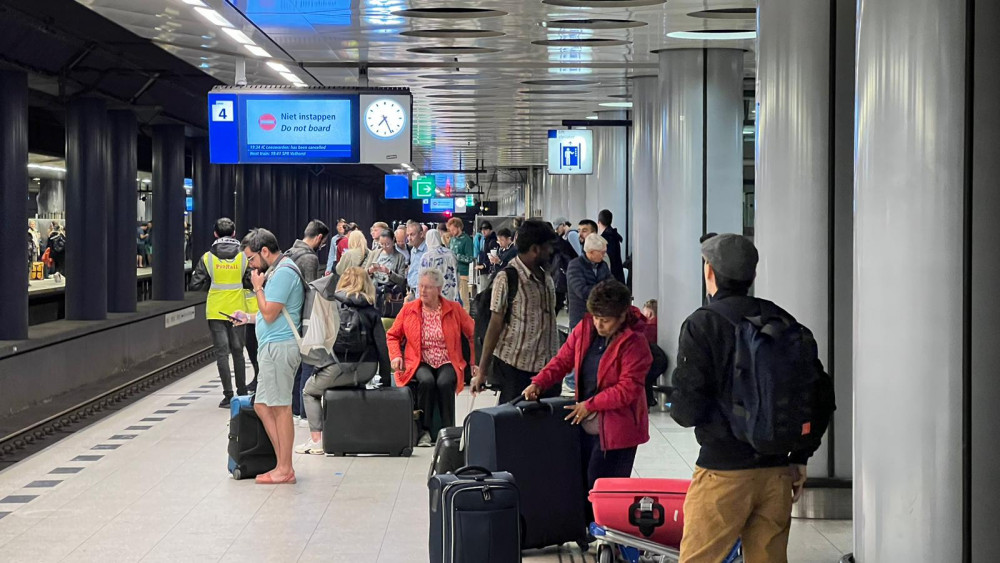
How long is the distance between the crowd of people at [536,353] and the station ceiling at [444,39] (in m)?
1.93

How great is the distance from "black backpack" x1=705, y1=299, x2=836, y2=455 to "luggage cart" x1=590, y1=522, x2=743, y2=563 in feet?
3.15

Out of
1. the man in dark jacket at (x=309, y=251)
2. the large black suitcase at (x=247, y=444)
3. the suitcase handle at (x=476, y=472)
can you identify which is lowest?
the large black suitcase at (x=247, y=444)

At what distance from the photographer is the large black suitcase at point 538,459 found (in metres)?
6.55

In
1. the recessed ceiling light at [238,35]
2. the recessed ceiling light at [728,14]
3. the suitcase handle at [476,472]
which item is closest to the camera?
the suitcase handle at [476,472]

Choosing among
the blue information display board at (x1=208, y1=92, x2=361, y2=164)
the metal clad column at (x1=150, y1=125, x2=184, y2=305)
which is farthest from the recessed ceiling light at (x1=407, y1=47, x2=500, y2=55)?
the metal clad column at (x1=150, y1=125, x2=184, y2=305)

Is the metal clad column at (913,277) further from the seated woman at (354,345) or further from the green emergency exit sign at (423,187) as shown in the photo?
the green emergency exit sign at (423,187)

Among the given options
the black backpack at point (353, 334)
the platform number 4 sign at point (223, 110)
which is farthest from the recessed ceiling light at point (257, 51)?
the black backpack at point (353, 334)

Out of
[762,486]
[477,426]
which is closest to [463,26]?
[477,426]

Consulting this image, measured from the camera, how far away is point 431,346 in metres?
10.3

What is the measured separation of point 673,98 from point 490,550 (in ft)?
27.5

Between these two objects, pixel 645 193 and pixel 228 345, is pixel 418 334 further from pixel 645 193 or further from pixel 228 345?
pixel 645 193

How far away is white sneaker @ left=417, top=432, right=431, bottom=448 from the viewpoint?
10.7m

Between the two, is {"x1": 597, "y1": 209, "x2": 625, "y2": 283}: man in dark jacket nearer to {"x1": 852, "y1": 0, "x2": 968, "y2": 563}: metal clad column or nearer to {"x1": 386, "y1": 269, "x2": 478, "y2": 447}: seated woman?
{"x1": 386, "y1": 269, "x2": 478, "y2": 447}: seated woman

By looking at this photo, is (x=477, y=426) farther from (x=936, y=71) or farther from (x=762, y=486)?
(x=936, y=71)
